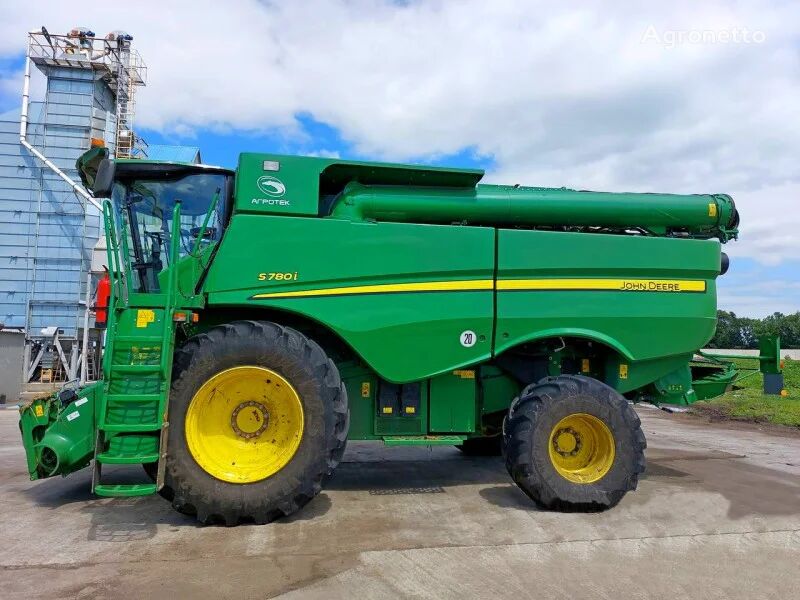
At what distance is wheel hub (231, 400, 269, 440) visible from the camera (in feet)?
15.4

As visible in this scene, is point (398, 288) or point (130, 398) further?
point (398, 288)

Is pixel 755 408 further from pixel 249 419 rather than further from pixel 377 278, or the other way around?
pixel 249 419

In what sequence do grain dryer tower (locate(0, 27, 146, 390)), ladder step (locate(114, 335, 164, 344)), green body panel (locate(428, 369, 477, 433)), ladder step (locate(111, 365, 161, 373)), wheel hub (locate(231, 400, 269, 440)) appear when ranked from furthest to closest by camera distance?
grain dryer tower (locate(0, 27, 146, 390))
green body panel (locate(428, 369, 477, 433))
wheel hub (locate(231, 400, 269, 440))
ladder step (locate(114, 335, 164, 344))
ladder step (locate(111, 365, 161, 373))

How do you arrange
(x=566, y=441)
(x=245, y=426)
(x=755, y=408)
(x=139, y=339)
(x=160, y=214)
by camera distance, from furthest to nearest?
(x=755, y=408), (x=566, y=441), (x=160, y=214), (x=245, y=426), (x=139, y=339)

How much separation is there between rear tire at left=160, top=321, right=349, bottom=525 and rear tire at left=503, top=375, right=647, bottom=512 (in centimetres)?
162

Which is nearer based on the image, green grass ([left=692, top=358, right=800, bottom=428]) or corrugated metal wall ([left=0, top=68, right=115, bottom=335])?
green grass ([left=692, top=358, right=800, bottom=428])

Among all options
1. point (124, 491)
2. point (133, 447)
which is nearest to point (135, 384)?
point (133, 447)

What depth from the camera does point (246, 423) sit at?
4695 mm

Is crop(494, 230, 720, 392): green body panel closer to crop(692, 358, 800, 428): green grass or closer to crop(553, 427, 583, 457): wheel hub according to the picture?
crop(553, 427, 583, 457): wheel hub

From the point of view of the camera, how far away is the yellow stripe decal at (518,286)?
16.0 feet

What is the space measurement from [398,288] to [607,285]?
212cm

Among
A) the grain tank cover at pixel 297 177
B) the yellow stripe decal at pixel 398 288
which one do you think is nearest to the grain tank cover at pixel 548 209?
the grain tank cover at pixel 297 177

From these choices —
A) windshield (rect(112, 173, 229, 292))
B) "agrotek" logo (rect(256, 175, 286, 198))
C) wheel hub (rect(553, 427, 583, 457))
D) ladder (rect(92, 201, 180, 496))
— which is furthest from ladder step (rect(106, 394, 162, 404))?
wheel hub (rect(553, 427, 583, 457))

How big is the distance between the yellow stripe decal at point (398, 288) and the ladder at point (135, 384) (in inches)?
33.7
